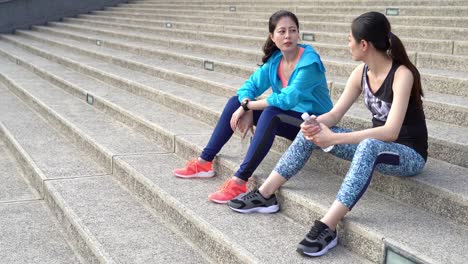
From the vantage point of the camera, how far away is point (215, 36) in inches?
318

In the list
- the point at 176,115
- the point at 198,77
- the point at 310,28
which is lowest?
the point at 176,115

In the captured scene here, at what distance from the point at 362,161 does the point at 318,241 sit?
1.35 ft

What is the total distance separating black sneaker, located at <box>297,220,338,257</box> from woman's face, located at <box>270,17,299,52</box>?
1208 mm

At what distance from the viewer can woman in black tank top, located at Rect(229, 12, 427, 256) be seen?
2588mm

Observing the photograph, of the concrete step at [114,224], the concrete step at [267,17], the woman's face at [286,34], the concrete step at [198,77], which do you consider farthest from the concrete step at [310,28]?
the concrete step at [114,224]

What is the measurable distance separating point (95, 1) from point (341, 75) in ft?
36.2

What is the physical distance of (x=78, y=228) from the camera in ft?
10.7

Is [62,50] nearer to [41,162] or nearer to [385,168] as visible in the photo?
[41,162]

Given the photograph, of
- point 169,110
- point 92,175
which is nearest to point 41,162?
point 92,175

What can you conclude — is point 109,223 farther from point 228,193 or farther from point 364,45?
point 364,45

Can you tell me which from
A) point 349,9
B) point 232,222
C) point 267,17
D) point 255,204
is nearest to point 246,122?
point 255,204

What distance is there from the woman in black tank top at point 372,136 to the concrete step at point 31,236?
113 cm

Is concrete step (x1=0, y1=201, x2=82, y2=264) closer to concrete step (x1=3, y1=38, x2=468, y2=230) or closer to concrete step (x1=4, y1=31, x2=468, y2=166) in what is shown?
concrete step (x1=3, y1=38, x2=468, y2=230)

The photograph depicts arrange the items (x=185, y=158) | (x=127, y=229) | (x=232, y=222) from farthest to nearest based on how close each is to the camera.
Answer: (x=185, y=158) → (x=127, y=229) → (x=232, y=222)
